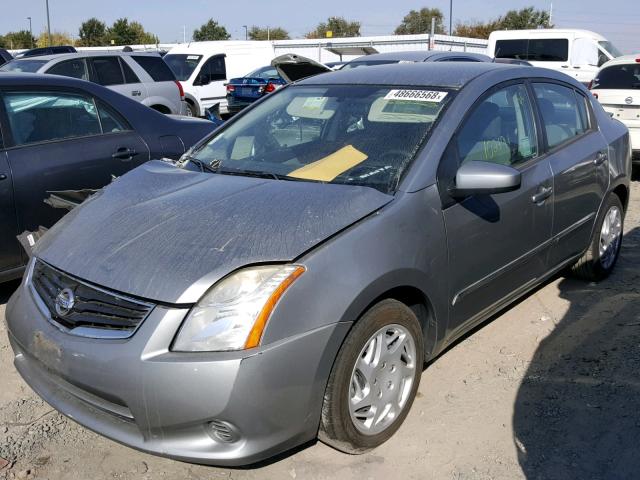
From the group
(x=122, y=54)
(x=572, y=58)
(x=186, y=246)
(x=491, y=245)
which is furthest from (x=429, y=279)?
(x=572, y=58)

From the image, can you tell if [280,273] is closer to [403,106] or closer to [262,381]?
[262,381]

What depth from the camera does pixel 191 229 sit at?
263 cm

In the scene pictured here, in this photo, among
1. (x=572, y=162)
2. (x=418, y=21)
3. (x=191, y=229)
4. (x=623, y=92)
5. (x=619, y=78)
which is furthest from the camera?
(x=418, y=21)

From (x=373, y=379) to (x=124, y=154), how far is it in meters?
3.10

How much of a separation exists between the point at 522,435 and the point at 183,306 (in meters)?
1.71

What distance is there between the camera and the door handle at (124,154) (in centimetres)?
491

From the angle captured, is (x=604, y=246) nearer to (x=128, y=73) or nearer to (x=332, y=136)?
(x=332, y=136)

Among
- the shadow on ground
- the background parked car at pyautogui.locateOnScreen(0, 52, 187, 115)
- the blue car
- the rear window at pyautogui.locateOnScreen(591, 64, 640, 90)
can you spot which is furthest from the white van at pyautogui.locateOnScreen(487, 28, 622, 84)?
the shadow on ground

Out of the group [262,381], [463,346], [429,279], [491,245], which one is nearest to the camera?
[262,381]

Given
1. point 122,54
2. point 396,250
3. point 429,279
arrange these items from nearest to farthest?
point 396,250, point 429,279, point 122,54

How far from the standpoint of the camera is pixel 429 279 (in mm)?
2885

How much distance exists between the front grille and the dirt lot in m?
0.72

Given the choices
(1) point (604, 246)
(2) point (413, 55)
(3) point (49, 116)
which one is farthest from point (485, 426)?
(2) point (413, 55)

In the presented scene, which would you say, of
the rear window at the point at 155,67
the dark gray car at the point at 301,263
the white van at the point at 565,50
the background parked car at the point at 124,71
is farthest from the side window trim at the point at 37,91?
the white van at the point at 565,50
